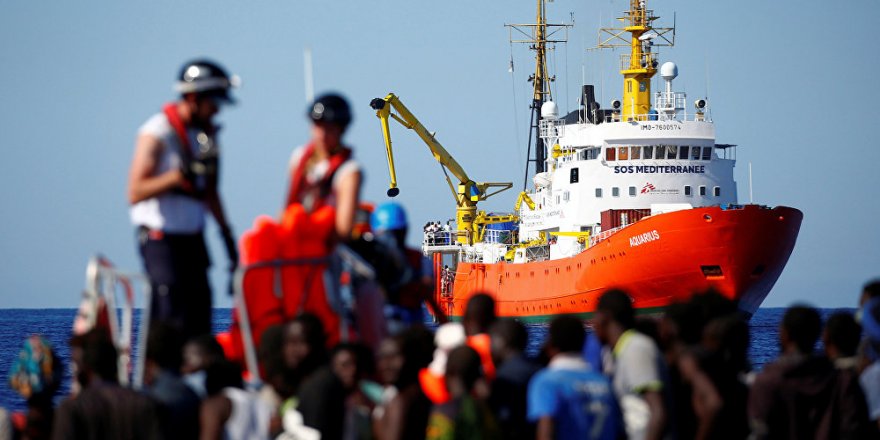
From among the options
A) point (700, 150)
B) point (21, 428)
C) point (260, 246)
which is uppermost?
point (700, 150)

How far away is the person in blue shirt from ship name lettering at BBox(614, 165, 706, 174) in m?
43.9

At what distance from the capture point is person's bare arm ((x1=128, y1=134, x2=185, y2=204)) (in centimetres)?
759

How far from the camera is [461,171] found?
67688 millimetres

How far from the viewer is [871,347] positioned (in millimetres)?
9008

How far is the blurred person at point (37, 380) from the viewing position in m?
7.41

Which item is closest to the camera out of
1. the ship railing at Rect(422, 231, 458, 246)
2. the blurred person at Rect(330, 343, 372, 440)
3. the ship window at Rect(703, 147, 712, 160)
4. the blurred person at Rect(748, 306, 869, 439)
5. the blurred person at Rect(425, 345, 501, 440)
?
the blurred person at Rect(425, 345, 501, 440)

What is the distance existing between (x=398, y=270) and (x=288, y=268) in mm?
1529

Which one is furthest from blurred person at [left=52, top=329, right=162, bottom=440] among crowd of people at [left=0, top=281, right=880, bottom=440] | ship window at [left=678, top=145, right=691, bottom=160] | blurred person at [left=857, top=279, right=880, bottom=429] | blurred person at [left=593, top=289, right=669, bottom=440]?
ship window at [left=678, top=145, right=691, bottom=160]

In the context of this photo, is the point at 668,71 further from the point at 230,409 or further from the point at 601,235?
the point at 230,409

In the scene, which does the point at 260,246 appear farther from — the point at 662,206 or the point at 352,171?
the point at 662,206

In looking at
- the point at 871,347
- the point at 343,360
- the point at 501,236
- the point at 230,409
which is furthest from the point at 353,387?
the point at 501,236

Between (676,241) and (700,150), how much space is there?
7.78 metres

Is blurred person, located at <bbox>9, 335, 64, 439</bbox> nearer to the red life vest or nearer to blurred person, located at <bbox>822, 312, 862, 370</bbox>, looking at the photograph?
the red life vest

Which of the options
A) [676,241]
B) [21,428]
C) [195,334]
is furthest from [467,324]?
[676,241]
